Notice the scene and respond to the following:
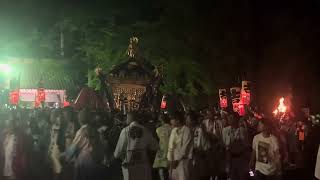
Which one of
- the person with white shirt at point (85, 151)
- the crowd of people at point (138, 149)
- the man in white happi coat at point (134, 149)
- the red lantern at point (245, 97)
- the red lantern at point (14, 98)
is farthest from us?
the red lantern at point (14, 98)

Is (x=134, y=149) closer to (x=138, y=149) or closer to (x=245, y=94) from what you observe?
(x=138, y=149)

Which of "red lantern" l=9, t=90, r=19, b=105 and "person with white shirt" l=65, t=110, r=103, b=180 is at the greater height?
"red lantern" l=9, t=90, r=19, b=105

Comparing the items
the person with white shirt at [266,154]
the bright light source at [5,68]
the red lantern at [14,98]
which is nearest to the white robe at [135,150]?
the person with white shirt at [266,154]

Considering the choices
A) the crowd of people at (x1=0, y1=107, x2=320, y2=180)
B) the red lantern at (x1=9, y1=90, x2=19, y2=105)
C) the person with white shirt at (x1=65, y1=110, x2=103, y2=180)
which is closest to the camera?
the person with white shirt at (x1=65, y1=110, x2=103, y2=180)

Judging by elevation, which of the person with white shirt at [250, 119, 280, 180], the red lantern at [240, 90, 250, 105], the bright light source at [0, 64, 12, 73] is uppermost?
the bright light source at [0, 64, 12, 73]

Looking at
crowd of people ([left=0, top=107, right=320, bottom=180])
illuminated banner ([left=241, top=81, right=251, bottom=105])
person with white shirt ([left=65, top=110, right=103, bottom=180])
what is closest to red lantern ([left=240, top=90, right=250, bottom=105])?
illuminated banner ([left=241, top=81, right=251, bottom=105])

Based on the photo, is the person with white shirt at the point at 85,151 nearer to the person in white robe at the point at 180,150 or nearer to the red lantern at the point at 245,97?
the person in white robe at the point at 180,150

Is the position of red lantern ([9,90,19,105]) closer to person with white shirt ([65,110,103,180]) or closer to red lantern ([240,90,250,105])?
red lantern ([240,90,250,105])

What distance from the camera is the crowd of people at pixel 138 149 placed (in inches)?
433

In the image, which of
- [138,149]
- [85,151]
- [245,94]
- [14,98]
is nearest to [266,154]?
[138,149]

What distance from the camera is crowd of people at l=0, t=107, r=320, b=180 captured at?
1099 cm

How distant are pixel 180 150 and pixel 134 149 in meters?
1.16

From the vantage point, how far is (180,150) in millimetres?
11977

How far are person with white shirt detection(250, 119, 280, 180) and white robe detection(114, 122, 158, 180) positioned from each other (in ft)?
6.96
